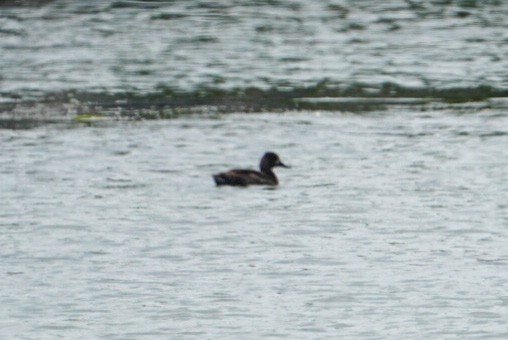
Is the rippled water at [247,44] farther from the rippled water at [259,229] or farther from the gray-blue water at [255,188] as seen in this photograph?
the rippled water at [259,229]

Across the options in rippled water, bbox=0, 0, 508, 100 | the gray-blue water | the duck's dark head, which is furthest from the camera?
rippled water, bbox=0, 0, 508, 100

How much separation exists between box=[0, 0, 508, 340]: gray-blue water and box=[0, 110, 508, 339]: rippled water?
4cm

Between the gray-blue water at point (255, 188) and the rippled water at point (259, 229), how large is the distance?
0.04 m

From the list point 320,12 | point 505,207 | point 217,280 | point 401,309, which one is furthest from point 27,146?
point 320,12

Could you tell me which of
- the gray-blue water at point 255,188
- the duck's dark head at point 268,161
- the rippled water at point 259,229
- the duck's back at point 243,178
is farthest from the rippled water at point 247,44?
the duck's back at point 243,178

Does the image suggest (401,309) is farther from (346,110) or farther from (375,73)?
(375,73)

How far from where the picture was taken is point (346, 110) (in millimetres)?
32375

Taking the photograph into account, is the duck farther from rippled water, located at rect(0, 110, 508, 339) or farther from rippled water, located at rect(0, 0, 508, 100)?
rippled water, located at rect(0, 0, 508, 100)

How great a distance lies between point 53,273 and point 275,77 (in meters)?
17.9

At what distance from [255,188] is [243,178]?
0.98 ft

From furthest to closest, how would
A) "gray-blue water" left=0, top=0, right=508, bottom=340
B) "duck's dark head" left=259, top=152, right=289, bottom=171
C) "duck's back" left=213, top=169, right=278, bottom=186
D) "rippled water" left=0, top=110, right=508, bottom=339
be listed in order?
"duck's dark head" left=259, top=152, right=289, bottom=171, "duck's back" left=213, top=169, right=278, bottom=186, "gray-blue water" left=0, top=0, right=508, bottom=340, "rippled water" left=0, top=110, right=508, bottom=339

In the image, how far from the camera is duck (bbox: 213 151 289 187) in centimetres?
2466

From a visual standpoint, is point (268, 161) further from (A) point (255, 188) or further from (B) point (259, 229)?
(B) point (259, 229)

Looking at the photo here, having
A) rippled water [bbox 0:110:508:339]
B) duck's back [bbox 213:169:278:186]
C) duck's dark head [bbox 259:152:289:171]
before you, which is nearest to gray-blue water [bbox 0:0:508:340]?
rippled water [bbox 0:110:508:339]
